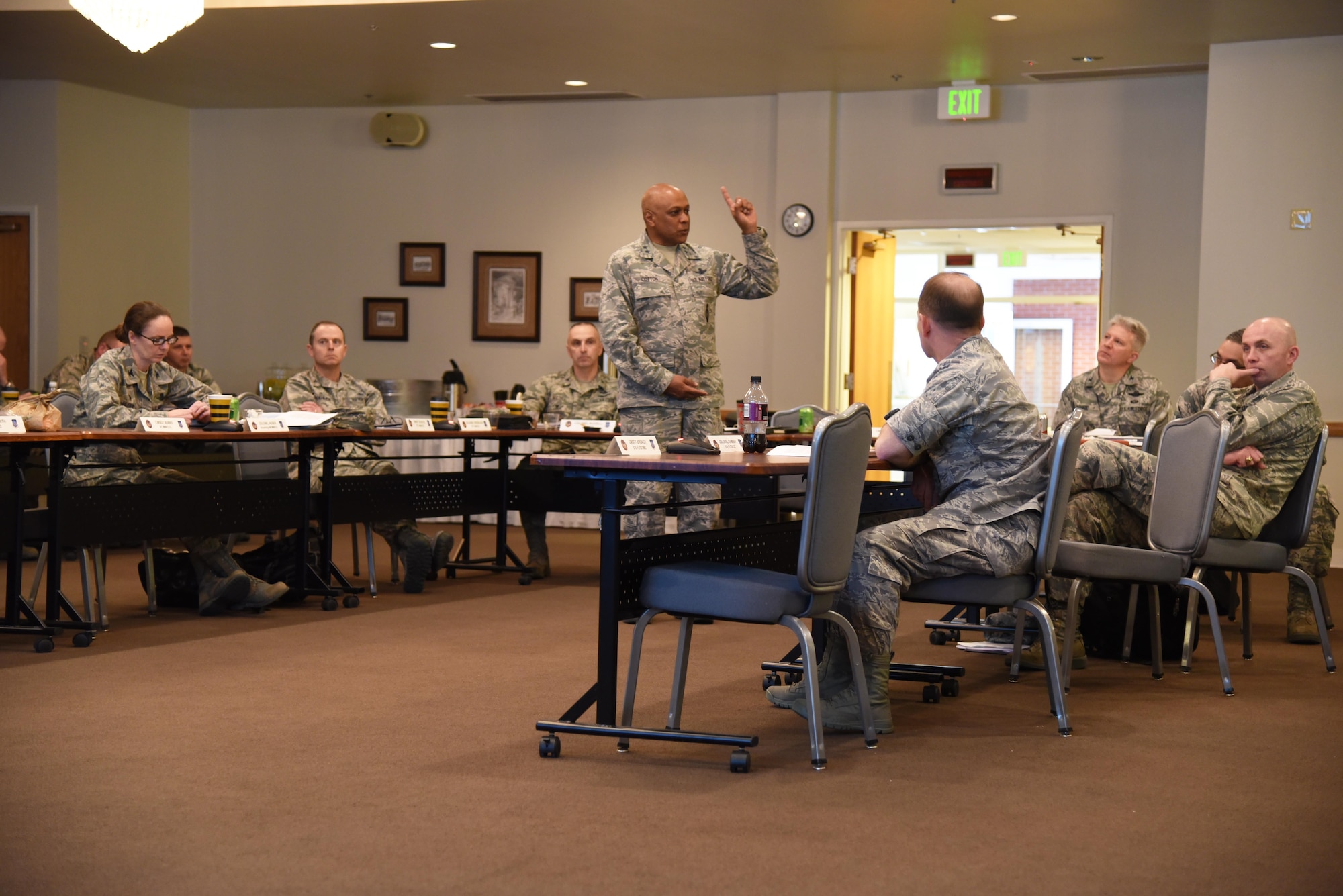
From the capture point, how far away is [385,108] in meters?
10.1

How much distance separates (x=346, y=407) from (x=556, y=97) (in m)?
4.17

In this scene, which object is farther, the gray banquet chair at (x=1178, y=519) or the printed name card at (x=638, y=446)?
the gray banquet chair at (x=1178, y=519)

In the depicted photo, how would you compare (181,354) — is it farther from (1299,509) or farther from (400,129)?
(1299,509)

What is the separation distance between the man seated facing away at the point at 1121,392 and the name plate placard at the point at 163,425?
12.7ft

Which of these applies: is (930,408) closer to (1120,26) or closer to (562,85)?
(1120,26)

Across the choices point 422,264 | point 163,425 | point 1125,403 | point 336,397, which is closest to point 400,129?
point 422,264

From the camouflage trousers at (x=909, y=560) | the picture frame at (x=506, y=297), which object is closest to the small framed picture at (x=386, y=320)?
the picture frame at (x=506, y=297)

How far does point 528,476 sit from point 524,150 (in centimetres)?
404

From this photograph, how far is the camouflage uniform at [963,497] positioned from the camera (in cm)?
323

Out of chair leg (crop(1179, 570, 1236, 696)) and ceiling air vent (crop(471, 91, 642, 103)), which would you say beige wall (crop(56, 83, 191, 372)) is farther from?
chair leg (crop(1179, 570, 1236, 696))

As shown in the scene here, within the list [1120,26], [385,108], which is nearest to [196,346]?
A: [385,108]

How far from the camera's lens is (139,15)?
6.14m

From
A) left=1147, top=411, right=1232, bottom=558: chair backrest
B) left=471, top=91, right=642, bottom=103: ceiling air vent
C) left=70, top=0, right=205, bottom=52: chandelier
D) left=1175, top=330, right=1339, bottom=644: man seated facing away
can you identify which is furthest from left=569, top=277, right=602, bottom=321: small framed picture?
left=1147, top=411, right=1232, bottom=558: chair backrest

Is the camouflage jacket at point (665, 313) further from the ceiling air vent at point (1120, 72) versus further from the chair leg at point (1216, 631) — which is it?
the ceiling air vent at point (1120, 72)
